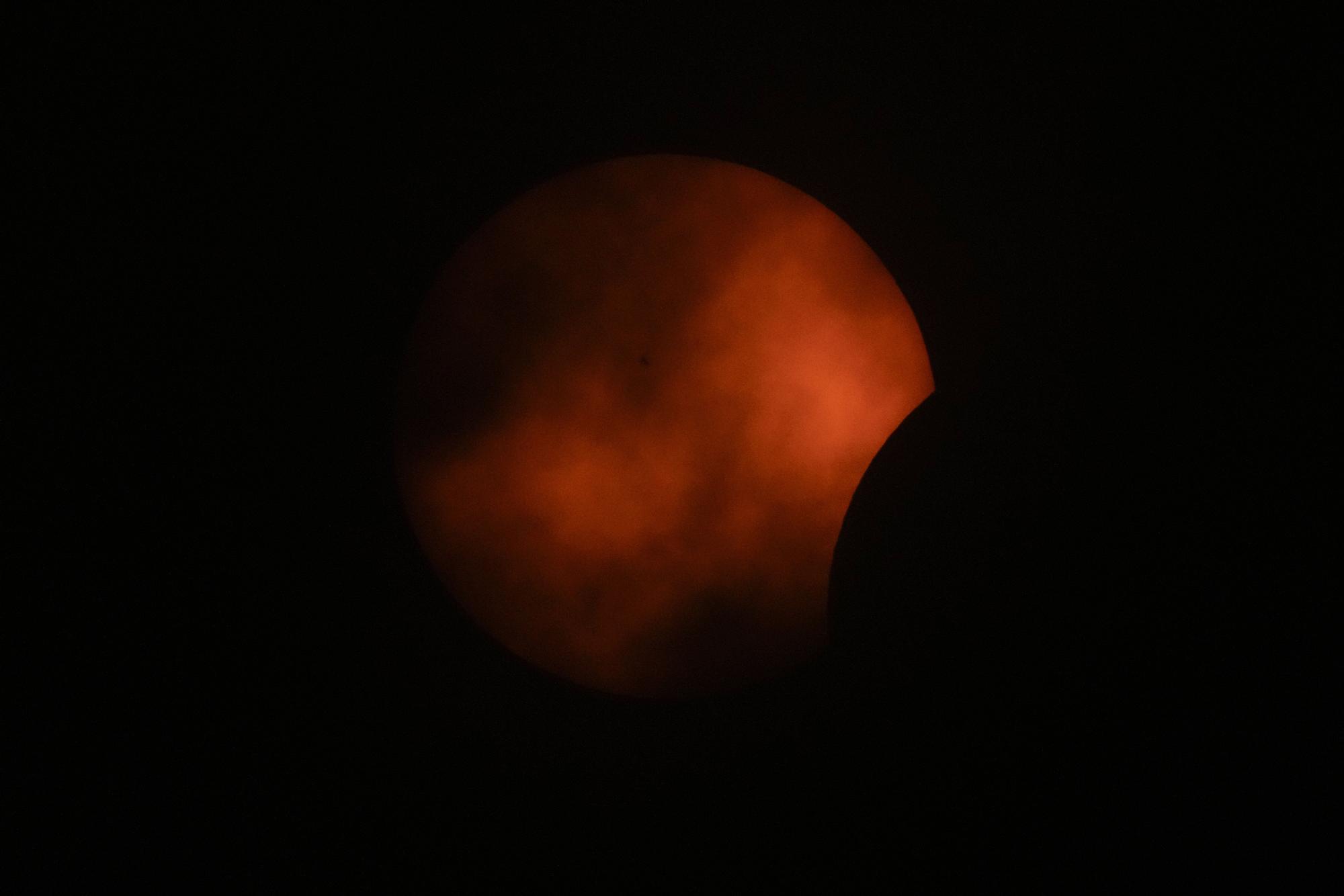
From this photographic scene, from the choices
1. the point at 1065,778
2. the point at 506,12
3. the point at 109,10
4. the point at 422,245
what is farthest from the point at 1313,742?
the point at 109,10

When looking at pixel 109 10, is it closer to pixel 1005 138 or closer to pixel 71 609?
pixel 71 609

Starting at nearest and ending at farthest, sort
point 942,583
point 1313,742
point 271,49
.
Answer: point 942,583 < point 271,49 < point 1313,742

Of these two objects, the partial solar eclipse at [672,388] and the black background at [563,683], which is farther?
the black background at [563,683]

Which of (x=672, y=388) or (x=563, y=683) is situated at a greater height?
(x=672, y=388)

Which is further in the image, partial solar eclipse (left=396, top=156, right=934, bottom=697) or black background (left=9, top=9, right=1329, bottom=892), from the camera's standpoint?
black background (left=9, top=9, right=1329, bottom=892)
